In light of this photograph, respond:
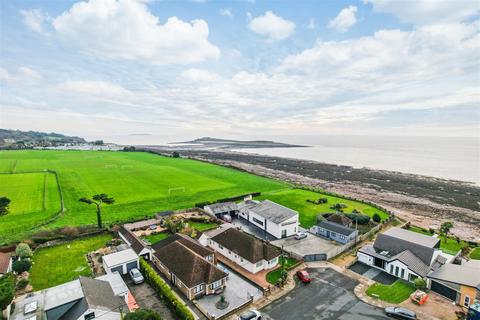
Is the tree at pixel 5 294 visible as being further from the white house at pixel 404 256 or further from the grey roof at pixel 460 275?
the grey roof at pixel 460 275

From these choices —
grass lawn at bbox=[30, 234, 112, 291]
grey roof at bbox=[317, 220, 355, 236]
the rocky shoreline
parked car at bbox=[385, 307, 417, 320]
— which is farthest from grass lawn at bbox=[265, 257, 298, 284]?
the rocky shoreline

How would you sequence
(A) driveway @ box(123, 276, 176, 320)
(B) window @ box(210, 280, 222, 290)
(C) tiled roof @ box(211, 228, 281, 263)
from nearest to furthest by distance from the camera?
(A) driveway @ box(123, 276, 176, 320) < (B) window @ box(210, 280, 222, 290) < (C) tiled roof @ box(211, 228, 281, 263)

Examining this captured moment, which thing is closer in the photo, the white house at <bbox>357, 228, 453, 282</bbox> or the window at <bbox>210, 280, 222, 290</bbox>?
the window at <bbox>210, 280, 222, 290</bbox>

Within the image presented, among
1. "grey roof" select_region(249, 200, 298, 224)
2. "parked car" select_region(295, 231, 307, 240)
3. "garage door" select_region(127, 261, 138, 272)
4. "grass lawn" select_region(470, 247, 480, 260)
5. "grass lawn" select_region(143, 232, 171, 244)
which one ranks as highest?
"grey roof" select_region(249, 200, 298, 224)

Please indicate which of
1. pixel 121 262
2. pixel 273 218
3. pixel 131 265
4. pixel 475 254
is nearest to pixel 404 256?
pixel 475 254

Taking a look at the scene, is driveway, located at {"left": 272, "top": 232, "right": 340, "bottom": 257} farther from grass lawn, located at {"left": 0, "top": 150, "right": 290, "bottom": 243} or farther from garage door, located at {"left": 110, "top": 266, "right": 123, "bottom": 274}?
grass lawn, located at {"left": 0, "top": 150, "right": 290, "bottom": 243}

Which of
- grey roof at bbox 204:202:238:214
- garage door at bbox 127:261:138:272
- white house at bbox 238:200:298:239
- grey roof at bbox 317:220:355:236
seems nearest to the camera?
garage door at bbox 127:261:138:272

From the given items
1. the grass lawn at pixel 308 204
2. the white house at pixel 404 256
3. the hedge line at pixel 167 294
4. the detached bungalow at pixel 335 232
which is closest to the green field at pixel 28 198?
the hedge line at pixel 167 294

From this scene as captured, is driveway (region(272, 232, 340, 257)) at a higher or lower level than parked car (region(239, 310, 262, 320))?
higher

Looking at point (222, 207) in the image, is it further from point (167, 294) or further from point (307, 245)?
point (167, 294)
